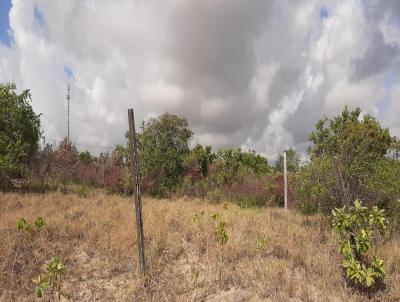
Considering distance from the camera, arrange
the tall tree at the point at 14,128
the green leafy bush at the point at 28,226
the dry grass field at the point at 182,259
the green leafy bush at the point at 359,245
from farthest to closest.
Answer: the tall tree at the point at 14,128 < the green leafy bush at the point at 28,226 < the dry grass field at the point at 182,259 < the green leafy bush at the point at 359,245

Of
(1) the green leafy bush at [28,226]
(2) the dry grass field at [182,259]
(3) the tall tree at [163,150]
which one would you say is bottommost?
(2) the dry grass field at [182,259]

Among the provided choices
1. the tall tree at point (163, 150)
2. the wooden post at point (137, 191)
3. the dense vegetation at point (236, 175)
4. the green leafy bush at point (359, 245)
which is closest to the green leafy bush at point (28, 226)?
the dense vegetation at point (236, 175)

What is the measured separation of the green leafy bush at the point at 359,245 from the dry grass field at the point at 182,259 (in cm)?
32

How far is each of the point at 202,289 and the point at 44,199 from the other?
23.6 feet

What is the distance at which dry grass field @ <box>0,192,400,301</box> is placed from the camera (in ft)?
19.5

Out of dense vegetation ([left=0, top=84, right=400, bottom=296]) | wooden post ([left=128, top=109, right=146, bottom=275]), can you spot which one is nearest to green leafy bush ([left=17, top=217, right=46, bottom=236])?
dense vegetation ([left=0, top=84, right=400, bottom=296])

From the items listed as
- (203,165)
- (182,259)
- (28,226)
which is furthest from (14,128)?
(203,165)

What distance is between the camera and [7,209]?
972cm

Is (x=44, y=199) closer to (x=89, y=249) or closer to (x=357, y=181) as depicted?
(x=89, y=249)

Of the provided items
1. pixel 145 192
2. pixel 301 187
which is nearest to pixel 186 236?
pixel 301 187

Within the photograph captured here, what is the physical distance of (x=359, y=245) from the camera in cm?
592

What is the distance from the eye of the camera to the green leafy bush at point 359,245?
18.7 feet

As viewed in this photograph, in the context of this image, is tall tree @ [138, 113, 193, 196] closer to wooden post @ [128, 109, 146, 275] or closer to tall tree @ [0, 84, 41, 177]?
tall tree @ [0, 84, 41, 177]

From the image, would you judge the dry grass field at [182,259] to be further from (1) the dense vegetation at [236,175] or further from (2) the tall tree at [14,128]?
(2) the tall tree at [14,128]
